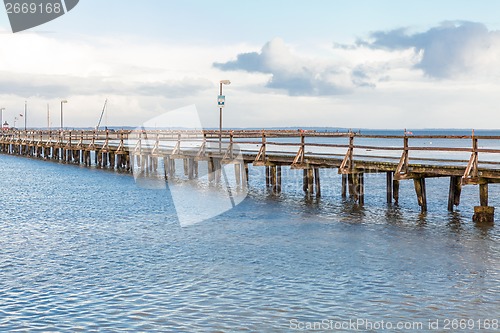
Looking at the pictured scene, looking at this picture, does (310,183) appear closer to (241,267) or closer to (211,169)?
(211,169)

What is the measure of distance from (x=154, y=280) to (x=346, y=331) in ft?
15.5

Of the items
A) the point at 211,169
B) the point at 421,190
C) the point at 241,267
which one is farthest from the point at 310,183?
the point at 241,267

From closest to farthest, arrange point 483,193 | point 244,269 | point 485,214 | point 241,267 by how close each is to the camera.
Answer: point 244,269
point 241,267
point 483,193
point 485,214

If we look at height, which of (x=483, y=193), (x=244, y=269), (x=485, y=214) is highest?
(x=483, y=193)

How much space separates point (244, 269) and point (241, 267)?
0.71ft

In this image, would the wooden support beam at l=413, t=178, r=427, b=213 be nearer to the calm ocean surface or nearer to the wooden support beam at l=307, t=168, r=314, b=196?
the calm ocean surface

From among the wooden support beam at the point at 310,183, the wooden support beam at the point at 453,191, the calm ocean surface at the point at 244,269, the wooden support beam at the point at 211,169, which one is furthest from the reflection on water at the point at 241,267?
the wooden support beam at the point at 211,169

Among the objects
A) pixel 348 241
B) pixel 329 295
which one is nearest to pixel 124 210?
pixel 348 241

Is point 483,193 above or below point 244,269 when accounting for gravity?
above

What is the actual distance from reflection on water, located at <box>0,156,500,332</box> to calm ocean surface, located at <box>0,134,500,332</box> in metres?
0.04

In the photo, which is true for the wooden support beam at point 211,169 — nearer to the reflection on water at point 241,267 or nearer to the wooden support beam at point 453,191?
the reflection on water at point 241,267

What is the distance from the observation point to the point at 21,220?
2202 centimetres

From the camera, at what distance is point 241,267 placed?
→ 13852mm

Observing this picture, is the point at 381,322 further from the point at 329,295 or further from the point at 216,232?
the point at 216,232
